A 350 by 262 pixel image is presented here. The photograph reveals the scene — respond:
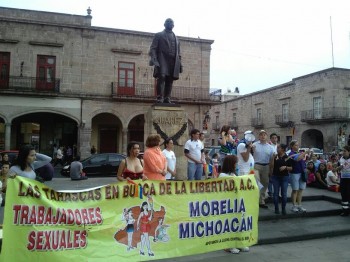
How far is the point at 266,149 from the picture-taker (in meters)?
6.57

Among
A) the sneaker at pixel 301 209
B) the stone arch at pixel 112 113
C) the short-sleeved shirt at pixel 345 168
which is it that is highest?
the stone arch at pixel 112 113

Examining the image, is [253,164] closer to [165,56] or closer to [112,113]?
[165,56]

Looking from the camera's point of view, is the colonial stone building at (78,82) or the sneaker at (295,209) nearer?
the sneaker at (295,209)

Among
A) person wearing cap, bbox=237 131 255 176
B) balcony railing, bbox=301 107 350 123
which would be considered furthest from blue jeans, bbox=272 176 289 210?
balcony railing, bbox=301 107 350 123

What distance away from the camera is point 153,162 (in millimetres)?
4855

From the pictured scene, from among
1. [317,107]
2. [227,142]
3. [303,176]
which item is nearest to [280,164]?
[303,176]

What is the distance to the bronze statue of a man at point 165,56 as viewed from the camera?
24.8ft

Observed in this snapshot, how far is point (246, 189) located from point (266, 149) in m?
2.30

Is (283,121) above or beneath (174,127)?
above

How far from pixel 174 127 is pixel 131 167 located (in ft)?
10.1

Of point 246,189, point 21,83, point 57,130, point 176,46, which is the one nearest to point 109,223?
point 246,189

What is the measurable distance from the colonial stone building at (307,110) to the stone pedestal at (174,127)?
62.4 feet

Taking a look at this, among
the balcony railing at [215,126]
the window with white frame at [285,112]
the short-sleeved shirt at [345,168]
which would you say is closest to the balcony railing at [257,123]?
the window with white frame at [285,112]

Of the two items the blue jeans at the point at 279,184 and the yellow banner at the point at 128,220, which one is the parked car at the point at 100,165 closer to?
the blue jeans at the point at 279,184
